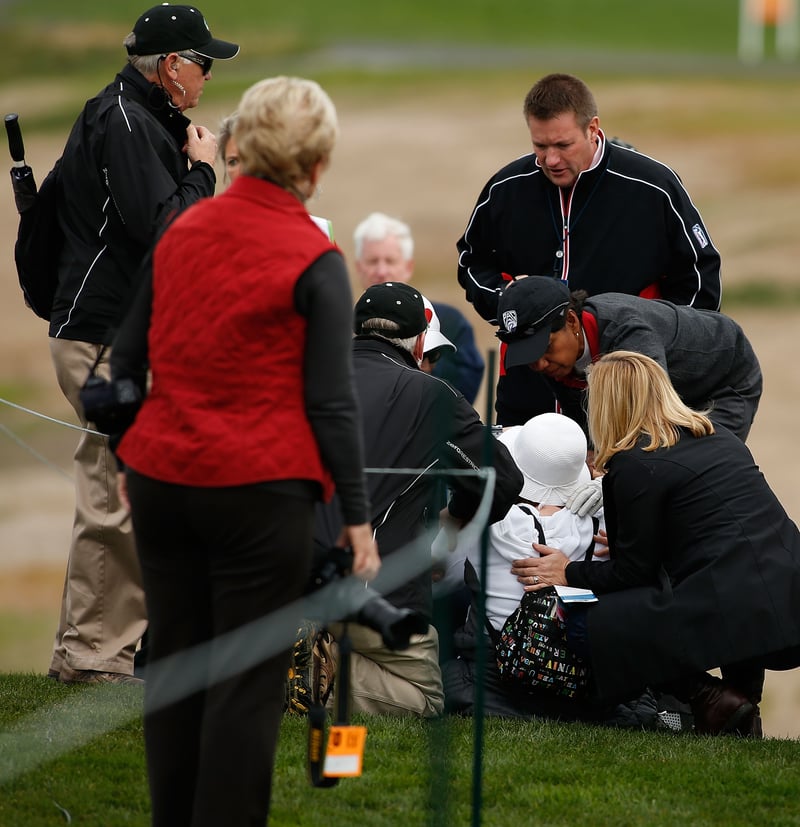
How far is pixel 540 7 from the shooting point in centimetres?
4316

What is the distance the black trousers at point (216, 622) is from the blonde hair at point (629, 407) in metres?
1.69

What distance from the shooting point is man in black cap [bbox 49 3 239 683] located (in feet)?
13.5

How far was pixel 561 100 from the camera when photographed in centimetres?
491

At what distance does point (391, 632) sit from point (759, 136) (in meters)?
29.1

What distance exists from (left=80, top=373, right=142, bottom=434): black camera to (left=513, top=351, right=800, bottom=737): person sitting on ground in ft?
5.78

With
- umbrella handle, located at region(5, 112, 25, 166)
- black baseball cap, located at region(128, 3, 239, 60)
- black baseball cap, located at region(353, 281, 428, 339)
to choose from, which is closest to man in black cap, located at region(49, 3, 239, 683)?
black baseball cap, located at region(128, 3, 239, 60)

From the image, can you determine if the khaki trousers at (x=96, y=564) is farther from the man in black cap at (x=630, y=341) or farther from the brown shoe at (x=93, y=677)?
the man in black cap at (x=630, y=341)

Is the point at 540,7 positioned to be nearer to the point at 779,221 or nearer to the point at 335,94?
the point at 335,94

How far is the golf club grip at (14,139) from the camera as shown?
14.3ft

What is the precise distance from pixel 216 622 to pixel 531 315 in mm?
1998

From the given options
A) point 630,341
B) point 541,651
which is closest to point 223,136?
point 630,341

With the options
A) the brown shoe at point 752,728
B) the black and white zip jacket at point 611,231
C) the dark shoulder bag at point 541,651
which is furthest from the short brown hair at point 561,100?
the brown shoe at point 752,728

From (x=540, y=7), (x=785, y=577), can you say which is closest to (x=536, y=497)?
(x=785, y=577)

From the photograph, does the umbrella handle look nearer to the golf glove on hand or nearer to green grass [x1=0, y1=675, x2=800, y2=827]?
green grass [x1=0, y1=675, x2=800, y2=827]
